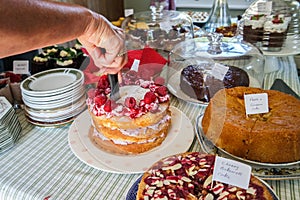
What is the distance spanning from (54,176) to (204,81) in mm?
704

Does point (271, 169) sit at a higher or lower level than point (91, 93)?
lower

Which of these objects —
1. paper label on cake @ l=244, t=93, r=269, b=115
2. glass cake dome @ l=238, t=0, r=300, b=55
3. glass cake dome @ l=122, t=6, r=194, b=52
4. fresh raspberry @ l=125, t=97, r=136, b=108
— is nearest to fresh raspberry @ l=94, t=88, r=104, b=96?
fresh raspberry @ l=125, t=97, r=136, b=108

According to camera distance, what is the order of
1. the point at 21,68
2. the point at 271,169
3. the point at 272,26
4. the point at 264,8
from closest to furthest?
the point at 271,169, the point at 21,68, the point at 272,26, the point at 264,8

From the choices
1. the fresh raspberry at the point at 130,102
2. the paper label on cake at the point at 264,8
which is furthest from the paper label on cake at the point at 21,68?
the paper label on cake at the point at 264,8

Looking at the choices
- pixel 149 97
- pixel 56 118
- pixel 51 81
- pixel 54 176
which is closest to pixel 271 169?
pixel 149 97

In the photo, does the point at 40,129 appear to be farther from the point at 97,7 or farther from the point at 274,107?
the point at 97,7

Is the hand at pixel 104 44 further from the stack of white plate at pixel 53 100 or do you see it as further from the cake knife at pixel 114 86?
the stack of white plate at pixel 53 100

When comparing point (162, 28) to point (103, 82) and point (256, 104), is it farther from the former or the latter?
point (256, 104)

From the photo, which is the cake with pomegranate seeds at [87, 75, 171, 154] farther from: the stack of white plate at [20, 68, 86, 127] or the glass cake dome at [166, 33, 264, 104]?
the glass cake dome at [166, 33, 264, 104]

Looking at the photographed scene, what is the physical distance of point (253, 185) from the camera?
775 mm

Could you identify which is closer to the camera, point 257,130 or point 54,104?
point 257,130

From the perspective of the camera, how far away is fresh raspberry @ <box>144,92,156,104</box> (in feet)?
3.38

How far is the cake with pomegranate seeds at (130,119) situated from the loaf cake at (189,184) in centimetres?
19

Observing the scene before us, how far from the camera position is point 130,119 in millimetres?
1008
